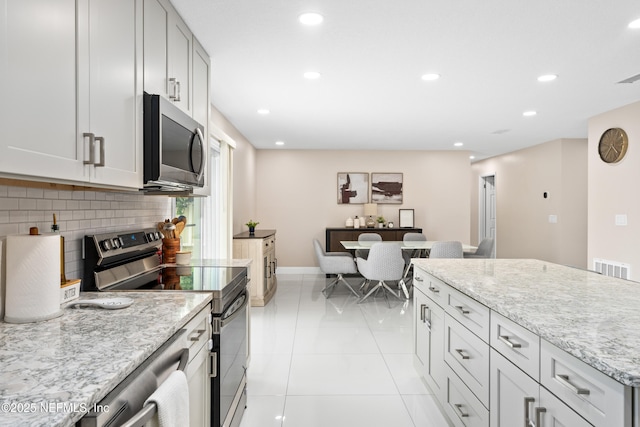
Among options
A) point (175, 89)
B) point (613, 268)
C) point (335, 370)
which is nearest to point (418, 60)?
point (175, 89)

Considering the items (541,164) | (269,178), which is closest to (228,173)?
(269,178)

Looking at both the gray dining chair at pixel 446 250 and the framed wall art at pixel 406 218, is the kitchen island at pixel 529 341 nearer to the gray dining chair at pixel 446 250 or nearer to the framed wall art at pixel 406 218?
the gray dining chair at pixel 446 250

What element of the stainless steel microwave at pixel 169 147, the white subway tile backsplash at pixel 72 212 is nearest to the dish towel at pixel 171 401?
the white subway tile backsplash at pixel 72 212

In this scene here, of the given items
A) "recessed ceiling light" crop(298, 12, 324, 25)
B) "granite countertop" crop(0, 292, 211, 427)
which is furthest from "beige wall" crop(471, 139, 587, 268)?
"granite countertop" crop(0, 292, 211, 427)

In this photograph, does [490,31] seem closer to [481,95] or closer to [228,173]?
[481,95]

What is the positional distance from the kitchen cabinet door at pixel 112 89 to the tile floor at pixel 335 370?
164 centimetres

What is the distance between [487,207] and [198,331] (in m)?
9.36

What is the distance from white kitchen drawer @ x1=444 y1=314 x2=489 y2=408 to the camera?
1846 mm

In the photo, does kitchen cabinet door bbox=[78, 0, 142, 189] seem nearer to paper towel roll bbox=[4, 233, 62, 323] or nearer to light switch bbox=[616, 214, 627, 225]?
paper towel roll bbox=[4, 233, 62, 323]

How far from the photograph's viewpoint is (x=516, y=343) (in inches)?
61.2

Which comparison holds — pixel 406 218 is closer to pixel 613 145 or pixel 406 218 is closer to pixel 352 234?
pixel 352 234

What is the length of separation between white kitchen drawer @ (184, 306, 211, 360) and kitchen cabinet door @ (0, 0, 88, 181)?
664 mm

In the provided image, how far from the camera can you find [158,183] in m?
2.02

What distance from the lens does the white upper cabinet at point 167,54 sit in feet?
6.70
